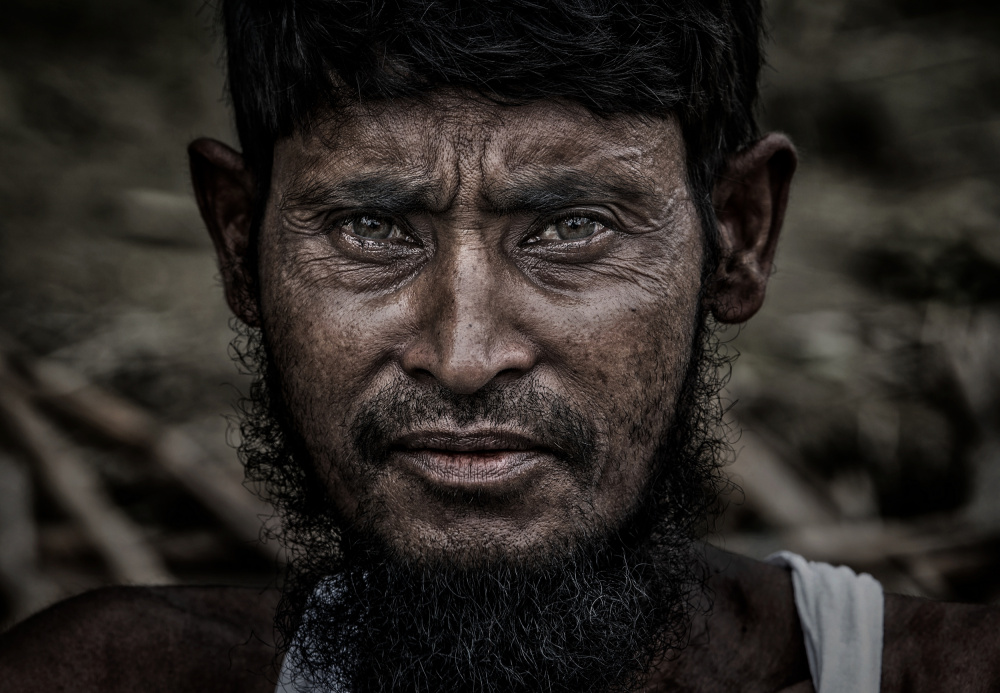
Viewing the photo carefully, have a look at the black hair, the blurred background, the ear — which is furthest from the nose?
the blurred background

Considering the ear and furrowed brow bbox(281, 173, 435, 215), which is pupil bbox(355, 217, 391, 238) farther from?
the ear

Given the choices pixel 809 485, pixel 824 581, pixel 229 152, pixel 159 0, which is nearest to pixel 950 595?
pixel 809 485

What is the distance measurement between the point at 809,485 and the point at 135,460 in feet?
9.96

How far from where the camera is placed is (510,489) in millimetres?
2289

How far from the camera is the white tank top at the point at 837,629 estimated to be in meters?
2.53

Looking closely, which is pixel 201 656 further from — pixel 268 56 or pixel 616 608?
pixel 268 56

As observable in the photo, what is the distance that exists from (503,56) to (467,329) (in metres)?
0.58

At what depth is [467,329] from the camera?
87.0 inches

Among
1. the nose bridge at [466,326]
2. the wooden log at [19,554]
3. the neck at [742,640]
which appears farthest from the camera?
the wooden log at [19,554]

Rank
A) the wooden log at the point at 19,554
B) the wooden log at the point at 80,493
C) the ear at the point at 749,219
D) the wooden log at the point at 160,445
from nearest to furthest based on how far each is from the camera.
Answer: the ear at the point at 749,219 < the wooden log at the point at 19,554 < the wooden log at the point at 80,493 < the wooden log at the point at 160,445

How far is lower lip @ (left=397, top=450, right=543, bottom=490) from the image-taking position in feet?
7.45

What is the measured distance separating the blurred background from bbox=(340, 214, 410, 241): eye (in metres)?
2.38

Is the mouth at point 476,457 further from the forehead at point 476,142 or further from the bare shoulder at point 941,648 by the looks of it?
the bare shoulder at point 941,648

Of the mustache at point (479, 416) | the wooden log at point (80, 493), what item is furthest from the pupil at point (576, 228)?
the wooden log at point (80, 493)
